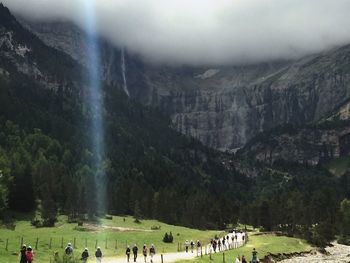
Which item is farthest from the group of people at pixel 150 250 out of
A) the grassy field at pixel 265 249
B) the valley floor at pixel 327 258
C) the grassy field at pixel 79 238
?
the valley floor at pixel 327 258

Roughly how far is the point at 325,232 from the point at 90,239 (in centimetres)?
8328

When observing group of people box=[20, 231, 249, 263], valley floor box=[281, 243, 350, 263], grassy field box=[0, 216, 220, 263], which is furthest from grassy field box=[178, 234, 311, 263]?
grassy field box=[0, 216, 220, 263]

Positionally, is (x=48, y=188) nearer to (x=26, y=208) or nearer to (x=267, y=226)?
(x=26, y=208)

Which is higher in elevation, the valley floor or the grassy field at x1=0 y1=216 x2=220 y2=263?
the grassy field at x1=0 y1=216 x2=220 y2=263

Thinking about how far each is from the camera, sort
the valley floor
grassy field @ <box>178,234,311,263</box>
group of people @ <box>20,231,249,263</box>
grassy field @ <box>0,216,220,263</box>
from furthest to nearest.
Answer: the valley floor, grassy field @ <box>178,234,311,263</box>, grassy field @ <box>0,216,220,263</box>, group of people @ <box>20,231,249,263</box>

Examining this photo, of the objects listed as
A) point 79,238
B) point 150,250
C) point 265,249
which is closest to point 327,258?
point 265,249

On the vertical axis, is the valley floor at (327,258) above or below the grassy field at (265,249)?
below

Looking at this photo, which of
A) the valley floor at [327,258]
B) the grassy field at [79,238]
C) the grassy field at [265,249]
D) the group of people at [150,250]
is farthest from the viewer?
the valley floor at [327,258]

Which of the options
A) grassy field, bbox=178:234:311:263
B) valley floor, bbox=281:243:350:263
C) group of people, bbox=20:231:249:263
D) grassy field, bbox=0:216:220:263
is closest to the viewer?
group of people, bbox=20:231:249:263

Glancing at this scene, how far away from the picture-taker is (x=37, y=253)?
252 ft

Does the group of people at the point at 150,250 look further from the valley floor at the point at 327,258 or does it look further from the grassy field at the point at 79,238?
the valley floor at the point at 327,258

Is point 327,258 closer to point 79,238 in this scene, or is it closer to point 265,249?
point 265,249

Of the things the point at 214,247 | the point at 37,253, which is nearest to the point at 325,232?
the point at 214,247

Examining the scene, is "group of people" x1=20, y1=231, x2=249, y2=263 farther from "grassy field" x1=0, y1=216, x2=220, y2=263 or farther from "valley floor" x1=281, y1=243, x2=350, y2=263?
"valley floor" x1=281, y1=243, x2=350, y2=263
